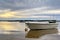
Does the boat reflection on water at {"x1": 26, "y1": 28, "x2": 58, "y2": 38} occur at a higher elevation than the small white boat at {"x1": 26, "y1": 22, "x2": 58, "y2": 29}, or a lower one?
lower

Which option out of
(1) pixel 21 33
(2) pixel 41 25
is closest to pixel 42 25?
(2) pixel 41 25

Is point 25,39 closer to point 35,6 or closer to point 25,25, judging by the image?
point 25,25

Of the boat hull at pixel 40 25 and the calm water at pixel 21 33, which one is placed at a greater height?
the boat hull at pixel 40 25

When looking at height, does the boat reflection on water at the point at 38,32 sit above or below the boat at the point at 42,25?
below

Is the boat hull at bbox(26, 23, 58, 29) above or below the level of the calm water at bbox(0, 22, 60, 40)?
above

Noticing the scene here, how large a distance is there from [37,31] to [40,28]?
0.04 meters

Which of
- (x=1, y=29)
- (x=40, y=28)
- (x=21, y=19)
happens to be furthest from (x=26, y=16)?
(x=1, y=29)

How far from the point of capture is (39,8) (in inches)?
41.4

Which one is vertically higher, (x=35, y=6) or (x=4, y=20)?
(x=35, y=6)

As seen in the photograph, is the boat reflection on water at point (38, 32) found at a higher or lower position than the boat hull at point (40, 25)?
lower

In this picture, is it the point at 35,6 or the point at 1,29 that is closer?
the point at 35,6

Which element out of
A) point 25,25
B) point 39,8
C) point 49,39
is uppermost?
point 39,8

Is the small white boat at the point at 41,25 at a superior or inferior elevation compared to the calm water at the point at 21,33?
superior

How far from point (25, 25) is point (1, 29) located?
0.23 meters
